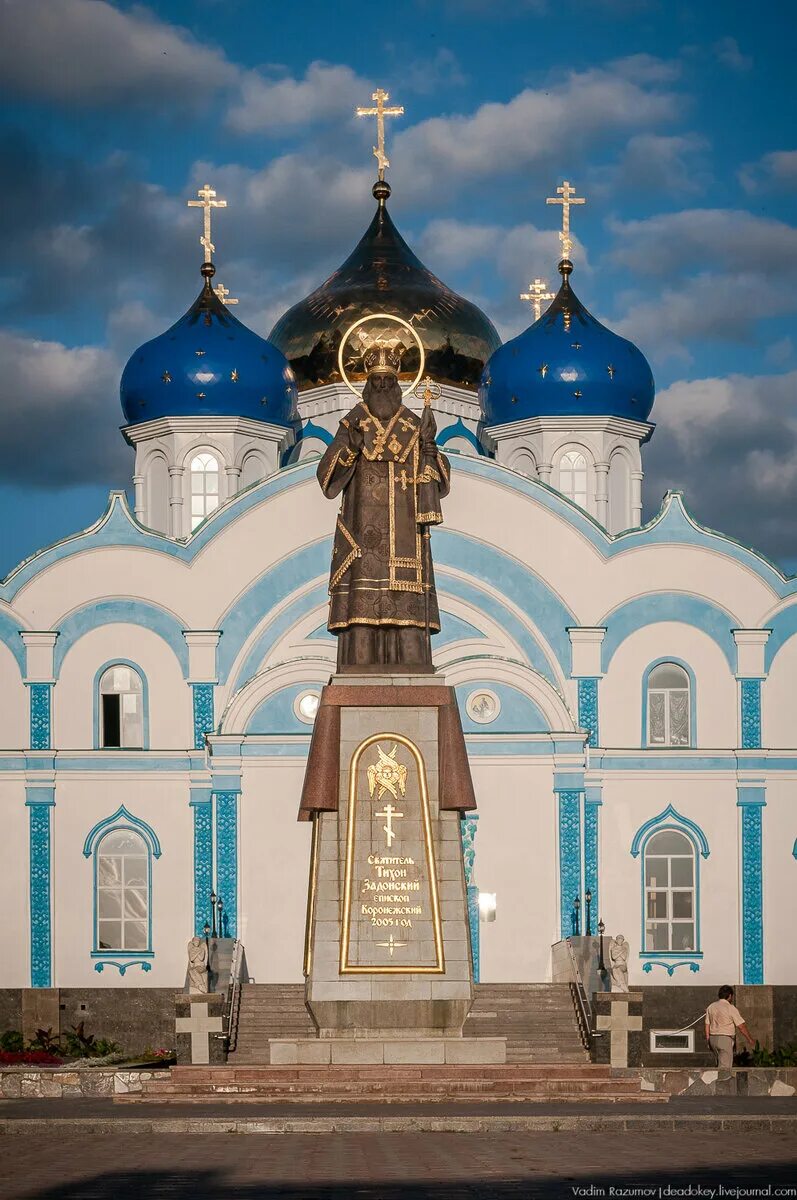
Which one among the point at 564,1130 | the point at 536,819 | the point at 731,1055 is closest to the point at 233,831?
the point at 536,819

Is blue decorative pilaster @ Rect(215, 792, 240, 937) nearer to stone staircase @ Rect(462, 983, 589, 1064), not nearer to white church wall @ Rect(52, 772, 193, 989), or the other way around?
white church wall @ Rect(52, 772, 193, 989)

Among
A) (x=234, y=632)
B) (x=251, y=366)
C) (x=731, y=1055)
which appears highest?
(x=251, y=366)

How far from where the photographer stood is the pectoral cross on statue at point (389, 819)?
1930cm

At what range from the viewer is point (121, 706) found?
30.0m

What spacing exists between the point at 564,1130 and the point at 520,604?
563 inches

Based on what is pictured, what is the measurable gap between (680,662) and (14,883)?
8937mm

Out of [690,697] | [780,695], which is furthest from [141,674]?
[780,695]

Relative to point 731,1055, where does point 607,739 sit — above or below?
above

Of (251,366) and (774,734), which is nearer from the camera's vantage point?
(774,734)

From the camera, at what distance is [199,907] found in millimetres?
29031

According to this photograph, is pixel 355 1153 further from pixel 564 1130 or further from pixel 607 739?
Answer: pixel 607 739

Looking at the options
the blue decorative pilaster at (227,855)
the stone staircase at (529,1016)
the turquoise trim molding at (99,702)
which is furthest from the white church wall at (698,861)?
the turquoise trim molding at (99,702)

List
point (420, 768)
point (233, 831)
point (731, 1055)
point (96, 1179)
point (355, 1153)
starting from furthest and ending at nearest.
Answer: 1. point (233, 831)
2. point (731, 1055)
3. point (420, 768)
4. point (355, 1153)
5. point (96, 1179)

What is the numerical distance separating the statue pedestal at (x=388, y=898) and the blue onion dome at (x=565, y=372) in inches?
570
